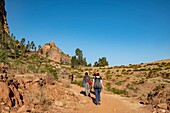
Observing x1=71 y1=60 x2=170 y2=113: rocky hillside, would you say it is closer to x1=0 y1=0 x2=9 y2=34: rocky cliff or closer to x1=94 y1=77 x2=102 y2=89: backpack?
x1=94 y1=77 x2=102 y2=89: backpack

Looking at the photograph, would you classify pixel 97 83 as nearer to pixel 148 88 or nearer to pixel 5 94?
pixel 5 94

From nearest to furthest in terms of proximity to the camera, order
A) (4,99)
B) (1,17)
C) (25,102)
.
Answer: (4,99) → (25,102) → (1,17)

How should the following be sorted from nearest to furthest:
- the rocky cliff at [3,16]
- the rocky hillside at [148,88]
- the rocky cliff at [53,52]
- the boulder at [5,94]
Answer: the boulder at [5,94] < the rocky hillside at [148,88] < the rocky cliff at [3,16] < the rocky cliff at [53,52]

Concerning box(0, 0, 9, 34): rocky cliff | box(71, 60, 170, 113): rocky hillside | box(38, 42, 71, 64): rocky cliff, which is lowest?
box(71, 60, 170, 113): rocky hillside

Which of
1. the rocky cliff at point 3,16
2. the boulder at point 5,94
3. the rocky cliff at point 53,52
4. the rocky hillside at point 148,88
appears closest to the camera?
the boulder at point 5,94

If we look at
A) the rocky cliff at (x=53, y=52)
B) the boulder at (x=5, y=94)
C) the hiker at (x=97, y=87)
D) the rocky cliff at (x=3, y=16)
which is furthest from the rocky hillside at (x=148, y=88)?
the rocky cliff at (x=53, y=52)

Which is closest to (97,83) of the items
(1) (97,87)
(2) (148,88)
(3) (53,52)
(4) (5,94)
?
(1) (97,87)

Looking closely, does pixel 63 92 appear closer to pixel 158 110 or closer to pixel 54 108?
pixel 54 108

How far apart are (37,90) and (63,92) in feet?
5.26

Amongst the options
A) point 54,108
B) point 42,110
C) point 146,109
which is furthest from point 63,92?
point 146,109

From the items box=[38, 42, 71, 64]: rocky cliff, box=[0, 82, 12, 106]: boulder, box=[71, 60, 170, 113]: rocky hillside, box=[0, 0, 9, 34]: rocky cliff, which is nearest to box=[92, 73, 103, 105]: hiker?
box=[71, 60, 170, 113]: rocky hillside

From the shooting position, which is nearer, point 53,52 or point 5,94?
point 5,94

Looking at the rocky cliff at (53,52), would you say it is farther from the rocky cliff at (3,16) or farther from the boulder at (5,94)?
the boulder at (5,94)

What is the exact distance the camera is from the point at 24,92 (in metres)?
9.42
